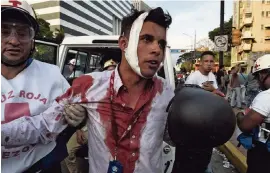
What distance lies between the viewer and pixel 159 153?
1.79 metres

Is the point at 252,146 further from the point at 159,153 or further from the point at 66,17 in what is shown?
the point at 66,17

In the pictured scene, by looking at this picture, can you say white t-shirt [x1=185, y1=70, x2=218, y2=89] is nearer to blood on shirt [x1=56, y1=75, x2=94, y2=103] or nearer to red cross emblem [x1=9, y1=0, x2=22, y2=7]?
blood on shirt [x1=56, y1=75, x2=94, y2=103]

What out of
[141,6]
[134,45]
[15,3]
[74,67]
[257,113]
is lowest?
[257,113]

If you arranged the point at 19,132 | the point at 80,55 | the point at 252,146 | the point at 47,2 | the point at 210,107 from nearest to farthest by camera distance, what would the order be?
the point at 210,107, the point at 19,132, the point at 252,146, the point at 80,55, the point at 47,2

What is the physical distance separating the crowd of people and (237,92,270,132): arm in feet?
3.56

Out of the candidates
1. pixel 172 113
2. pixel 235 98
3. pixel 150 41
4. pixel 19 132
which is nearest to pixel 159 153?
pixel 172 113

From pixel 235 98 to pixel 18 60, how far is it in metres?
10.9

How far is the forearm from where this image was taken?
64.6 inches

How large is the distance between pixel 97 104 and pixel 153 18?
1.85 feet

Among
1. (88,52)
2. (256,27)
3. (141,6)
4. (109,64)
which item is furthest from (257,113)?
(256,27)

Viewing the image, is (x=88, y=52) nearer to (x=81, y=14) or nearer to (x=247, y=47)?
(x=247, y=47)

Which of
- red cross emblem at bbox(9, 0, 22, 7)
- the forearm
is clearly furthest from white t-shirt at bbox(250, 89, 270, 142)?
red cross emblem at bbox(9, 0, 22, 7)

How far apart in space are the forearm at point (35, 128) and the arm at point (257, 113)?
165 centimetres

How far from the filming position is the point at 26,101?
1.78 metres
